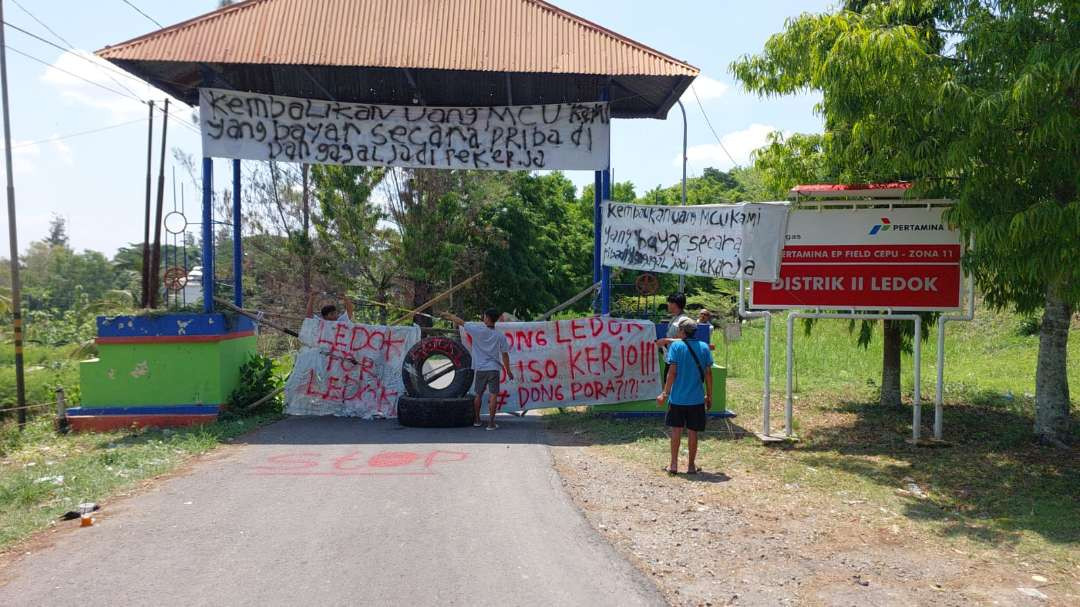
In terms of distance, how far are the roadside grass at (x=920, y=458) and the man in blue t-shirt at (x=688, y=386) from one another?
23.7 inches

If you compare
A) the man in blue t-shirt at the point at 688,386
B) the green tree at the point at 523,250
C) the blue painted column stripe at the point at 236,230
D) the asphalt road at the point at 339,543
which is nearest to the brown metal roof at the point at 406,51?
the blue painted column stripe at the point at 236,230

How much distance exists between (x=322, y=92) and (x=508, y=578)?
11.4 m

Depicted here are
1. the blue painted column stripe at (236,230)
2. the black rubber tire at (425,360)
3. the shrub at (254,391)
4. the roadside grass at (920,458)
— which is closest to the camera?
the roadside grass at (920,458)

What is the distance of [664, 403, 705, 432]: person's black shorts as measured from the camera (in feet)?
28.6

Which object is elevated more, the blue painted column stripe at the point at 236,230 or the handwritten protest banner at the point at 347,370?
the blue painted column stripe at the point at 236,230

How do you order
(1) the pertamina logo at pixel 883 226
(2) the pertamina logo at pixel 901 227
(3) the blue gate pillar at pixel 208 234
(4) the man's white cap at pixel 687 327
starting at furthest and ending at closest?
(3) the blue gate pillar at pixel 208 234 → (1) the pertamina logo at pixel 883 226 → (2) the pertamina logo at pixel 901 227 → (4) the man's white cap at pixel 687 327

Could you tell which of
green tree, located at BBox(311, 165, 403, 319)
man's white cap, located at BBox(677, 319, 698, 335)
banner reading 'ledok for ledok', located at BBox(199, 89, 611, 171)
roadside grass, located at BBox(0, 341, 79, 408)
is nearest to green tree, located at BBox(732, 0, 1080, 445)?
man's white cap, located at BBox(677, 319, 698, 335)

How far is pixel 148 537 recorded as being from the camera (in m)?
6.22

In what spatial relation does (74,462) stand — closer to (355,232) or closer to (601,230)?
(601,230)

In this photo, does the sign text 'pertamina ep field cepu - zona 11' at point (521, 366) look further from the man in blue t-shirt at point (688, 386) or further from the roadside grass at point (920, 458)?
the man in blue t-shirt at point (688, 386)

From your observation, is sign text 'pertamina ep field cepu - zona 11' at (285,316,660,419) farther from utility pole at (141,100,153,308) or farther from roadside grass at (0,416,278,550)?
utility pole at (141,100,153,308)

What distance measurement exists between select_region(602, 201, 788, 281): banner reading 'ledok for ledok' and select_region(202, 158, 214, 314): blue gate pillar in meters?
5.88

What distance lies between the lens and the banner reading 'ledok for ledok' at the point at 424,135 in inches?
497

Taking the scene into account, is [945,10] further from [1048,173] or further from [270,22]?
[270,22]
